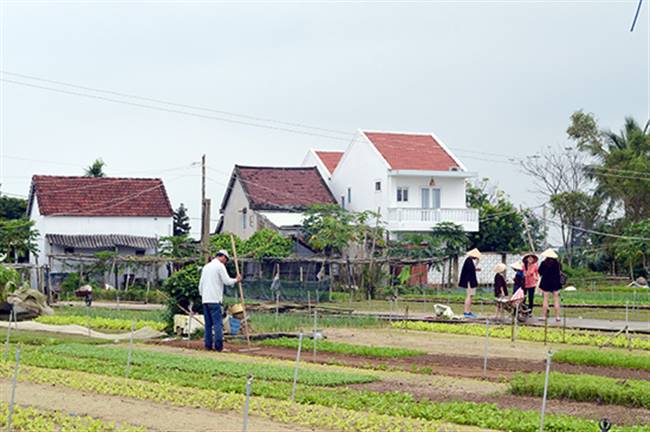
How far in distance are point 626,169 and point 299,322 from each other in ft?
116

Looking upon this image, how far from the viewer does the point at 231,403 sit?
1359 centimetres

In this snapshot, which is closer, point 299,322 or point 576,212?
point 299,322

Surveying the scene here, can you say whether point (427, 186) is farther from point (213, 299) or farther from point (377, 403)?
point (377, 403)

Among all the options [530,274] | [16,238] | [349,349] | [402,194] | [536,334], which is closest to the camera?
[349,349]

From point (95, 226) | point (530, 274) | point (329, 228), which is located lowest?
point (530, 274)

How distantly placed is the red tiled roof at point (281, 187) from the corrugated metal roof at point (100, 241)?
557cm

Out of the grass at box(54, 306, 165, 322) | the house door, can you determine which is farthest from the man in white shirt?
the house door

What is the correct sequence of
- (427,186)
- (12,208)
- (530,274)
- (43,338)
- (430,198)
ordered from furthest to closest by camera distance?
(12,208), (430,198), (427,186), (530,274), (43,338)

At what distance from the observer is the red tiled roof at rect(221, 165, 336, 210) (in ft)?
195

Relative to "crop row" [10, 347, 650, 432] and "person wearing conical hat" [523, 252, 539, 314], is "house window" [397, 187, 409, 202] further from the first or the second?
"crop row" [10, 347, 650, 432]

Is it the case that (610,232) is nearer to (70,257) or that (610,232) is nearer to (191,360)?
(70,257)

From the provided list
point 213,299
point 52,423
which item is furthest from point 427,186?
point 52,423

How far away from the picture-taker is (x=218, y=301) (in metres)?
21.5

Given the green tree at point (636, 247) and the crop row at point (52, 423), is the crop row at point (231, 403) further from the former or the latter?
the green tree at point (636, 247)
